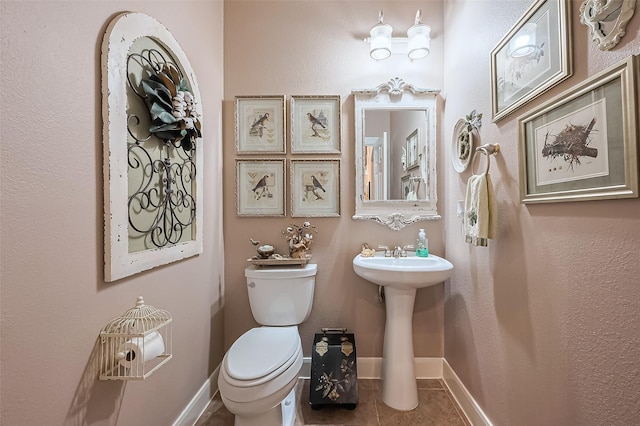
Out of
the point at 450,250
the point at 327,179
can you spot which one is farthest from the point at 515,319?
the point at 327,179

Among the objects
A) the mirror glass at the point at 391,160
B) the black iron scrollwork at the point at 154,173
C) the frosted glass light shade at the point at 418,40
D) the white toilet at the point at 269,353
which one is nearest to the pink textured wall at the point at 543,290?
the frosted glass light shade at the point at 418,40

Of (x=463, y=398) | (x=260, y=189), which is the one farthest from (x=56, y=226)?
(x=463, y=398)

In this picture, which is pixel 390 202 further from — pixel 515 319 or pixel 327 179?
pixel 515 319

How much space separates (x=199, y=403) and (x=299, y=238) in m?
1.09

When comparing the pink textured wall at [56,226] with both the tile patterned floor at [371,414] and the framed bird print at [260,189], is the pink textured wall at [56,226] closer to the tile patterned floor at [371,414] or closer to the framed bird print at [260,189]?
the tile patterned floor at [371,414]

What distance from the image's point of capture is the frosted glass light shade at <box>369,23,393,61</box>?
162cm

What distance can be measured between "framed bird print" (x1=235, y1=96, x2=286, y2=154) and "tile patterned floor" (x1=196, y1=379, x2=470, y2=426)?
1.60m

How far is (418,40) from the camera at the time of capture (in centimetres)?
163

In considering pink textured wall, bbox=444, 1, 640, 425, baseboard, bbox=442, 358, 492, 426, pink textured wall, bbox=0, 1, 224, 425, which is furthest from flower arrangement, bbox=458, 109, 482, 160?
pink textured wall, bbox=0, 1, 224, 425

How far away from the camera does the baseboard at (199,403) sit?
128cm

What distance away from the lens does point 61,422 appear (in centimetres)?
70

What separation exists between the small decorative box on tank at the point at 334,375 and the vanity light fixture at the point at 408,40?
1.87 m

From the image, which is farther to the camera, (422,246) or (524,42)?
(422,246)

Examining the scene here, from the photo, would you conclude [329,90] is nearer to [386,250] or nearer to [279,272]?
[386,250]
